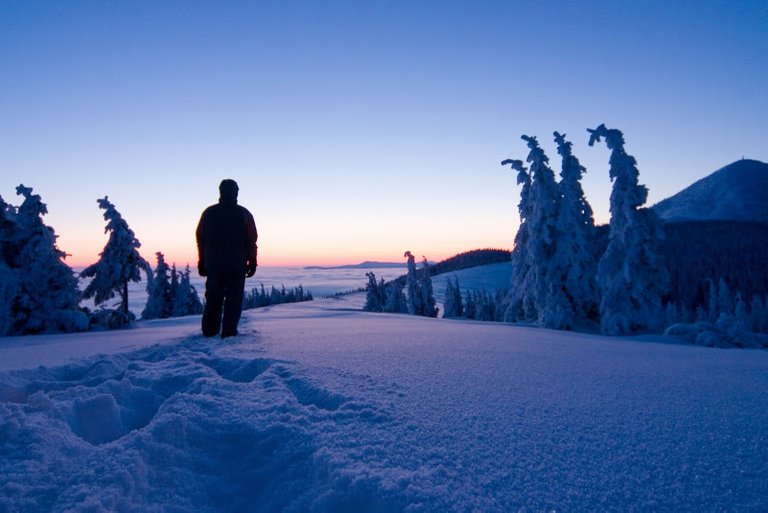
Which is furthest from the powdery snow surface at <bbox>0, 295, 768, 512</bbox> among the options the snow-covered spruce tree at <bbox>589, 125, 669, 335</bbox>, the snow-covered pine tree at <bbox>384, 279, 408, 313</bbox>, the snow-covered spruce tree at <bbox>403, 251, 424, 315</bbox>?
the snow-covered pine tree at <bbox>384, 279, 408, 313</bbox>

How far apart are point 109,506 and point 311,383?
1486mm

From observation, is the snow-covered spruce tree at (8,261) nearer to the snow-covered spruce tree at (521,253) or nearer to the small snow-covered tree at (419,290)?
the snow-covered spruce tree at (521,253)

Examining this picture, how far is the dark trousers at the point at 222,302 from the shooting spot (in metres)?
5.88

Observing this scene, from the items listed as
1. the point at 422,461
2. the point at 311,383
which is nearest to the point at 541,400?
the point at 422,461

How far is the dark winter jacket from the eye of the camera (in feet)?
20.1

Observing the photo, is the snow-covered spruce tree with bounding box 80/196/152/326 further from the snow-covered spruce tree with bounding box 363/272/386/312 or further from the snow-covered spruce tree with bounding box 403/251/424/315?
the snow-covered spruce tree with bounding box 363/272/386/312

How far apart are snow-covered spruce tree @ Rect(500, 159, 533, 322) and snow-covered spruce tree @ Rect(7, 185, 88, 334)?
796 inches

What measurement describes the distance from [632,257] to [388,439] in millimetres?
19753

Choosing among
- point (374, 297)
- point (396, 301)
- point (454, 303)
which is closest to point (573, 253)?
point (396, 301)

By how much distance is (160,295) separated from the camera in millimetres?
43719

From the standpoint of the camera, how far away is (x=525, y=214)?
979 inches

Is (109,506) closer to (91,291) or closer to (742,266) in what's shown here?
(91,291)

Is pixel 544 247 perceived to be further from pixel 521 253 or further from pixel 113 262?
pixel 113 262

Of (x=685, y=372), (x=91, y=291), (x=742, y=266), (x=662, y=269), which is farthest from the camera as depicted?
(x=742, y=266)
